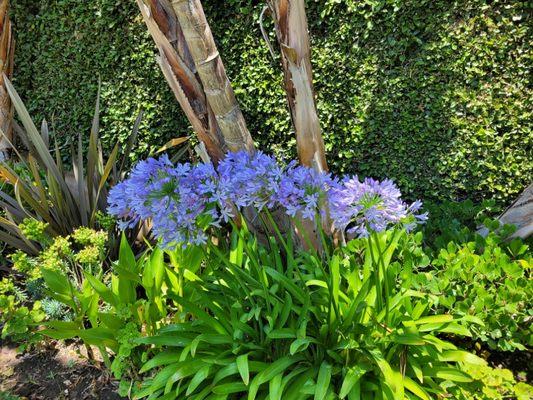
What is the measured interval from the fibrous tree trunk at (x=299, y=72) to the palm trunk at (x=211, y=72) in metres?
0.30

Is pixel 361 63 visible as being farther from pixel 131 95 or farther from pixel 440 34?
pixel 131 95

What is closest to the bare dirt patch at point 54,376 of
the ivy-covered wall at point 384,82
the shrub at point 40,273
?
the shrub at point 40,273

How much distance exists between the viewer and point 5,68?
3.60m

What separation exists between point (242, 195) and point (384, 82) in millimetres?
1625

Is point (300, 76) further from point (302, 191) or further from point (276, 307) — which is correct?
point (276, 307)

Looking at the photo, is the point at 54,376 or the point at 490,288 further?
the point at 54,376

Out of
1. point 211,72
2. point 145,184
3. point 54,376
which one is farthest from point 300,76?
point 54,376

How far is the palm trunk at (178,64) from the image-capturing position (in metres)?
2.37

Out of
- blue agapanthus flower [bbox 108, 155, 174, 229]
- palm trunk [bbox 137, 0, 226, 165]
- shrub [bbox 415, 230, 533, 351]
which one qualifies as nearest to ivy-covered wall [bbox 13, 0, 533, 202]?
palm trunk [bbox 137, 0, 226, 165]

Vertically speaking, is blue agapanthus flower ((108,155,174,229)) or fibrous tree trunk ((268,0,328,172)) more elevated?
fibrous tree trunk ((268,0,328,172))

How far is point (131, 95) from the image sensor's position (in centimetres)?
339

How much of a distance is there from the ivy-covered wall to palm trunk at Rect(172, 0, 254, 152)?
311 millimetres

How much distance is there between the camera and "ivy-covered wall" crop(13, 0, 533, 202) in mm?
2576

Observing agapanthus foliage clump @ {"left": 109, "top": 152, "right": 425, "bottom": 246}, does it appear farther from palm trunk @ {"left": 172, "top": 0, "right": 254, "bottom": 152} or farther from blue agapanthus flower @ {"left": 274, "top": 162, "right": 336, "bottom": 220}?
palm trunk @ {"left": 172, "top": 0, "right": 254, "bottom": 152}
